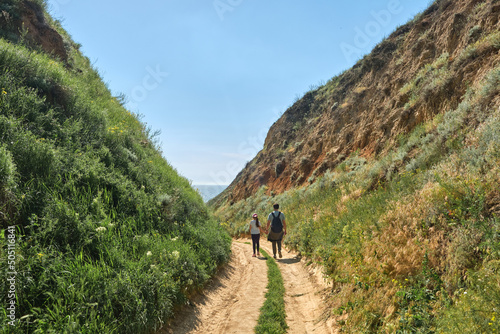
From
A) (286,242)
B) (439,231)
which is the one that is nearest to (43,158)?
(439,231)

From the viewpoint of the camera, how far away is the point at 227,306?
644 cm

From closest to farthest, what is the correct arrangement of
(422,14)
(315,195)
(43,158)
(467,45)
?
(43,158), (467,45), (315,195), (422,14)

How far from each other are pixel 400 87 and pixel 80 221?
1920 cm

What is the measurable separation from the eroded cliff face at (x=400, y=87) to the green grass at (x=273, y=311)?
10.1 m

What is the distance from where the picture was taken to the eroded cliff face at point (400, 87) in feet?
37.6

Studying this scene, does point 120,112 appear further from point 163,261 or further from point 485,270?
point 485,270

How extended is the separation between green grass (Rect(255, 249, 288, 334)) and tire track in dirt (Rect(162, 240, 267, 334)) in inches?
6.6

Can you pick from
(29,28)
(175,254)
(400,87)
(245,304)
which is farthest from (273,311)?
(400,87)

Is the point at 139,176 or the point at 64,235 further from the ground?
the point at 139,176

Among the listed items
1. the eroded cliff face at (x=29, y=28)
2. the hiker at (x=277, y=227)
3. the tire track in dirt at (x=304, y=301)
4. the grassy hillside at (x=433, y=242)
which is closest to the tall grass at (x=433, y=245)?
the grassy hillside at (x=433, y=242)

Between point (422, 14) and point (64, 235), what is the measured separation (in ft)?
89.7

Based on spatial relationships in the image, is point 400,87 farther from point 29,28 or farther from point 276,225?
point 29,28

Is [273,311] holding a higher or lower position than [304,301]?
higher

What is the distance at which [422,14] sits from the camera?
21.0 metres
